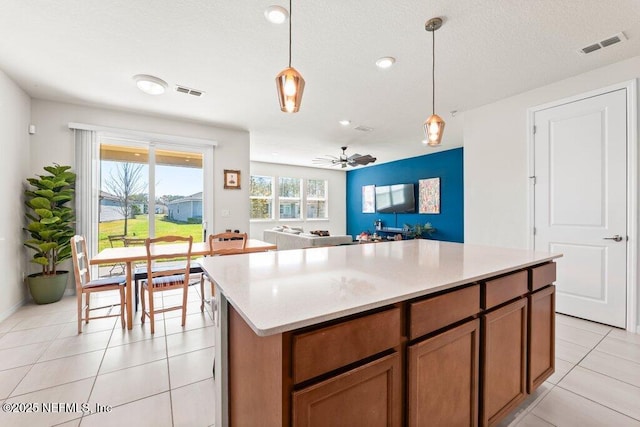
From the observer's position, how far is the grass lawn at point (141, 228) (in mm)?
4113

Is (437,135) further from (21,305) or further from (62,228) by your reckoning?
(21,305)

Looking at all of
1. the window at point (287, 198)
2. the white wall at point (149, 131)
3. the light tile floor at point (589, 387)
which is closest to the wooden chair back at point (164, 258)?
the white wall at point (149, 131)

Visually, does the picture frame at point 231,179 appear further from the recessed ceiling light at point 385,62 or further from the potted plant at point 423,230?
the potted plant at point 423,230

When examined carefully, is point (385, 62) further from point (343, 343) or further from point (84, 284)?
point (84, 284)

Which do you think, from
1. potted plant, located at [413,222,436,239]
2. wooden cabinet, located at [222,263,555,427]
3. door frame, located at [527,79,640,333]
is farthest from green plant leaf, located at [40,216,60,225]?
potted plant, located at [413,222,436,239]

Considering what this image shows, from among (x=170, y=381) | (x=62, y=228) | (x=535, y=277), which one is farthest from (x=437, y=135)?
(x=62, y=228)

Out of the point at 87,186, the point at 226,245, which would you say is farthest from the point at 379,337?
the point at 87,186

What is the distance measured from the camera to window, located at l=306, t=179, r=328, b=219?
9.09m

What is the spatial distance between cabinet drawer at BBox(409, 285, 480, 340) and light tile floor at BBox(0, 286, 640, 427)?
87 cm

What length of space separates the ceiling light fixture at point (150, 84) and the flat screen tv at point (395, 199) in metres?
6.10

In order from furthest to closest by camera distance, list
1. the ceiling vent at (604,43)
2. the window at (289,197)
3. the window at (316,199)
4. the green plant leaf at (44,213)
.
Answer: the window at (316,199), the window at (289,197), the green plant leaf at (44,213), the ceiling vent at (604,43)

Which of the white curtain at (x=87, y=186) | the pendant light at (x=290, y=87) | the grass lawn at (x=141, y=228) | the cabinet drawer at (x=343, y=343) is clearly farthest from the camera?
the grass lawn at (x=141, y=228)

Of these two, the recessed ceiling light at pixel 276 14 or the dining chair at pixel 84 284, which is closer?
the recessed ceiling light at pixel 276 14

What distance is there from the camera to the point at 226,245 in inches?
130
